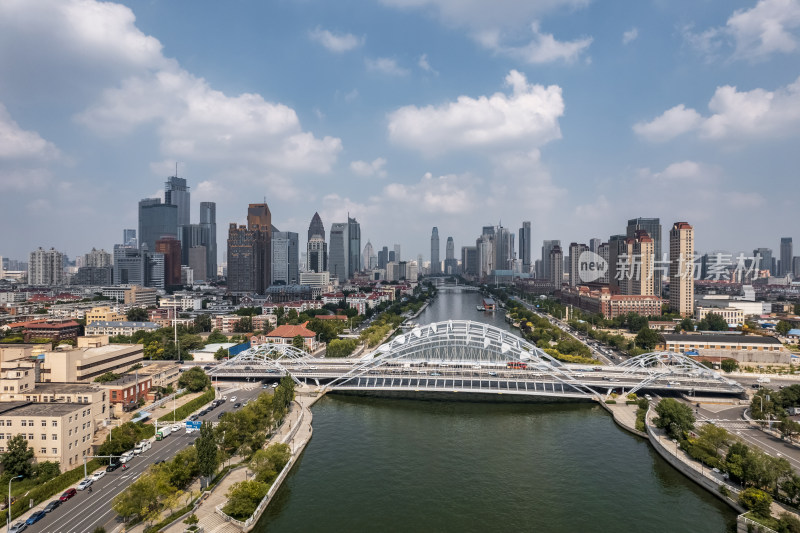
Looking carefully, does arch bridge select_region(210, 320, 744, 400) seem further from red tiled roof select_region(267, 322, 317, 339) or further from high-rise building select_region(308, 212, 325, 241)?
high-rise building select_region(308, 212, 325, 241)

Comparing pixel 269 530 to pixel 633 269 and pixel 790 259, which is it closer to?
pixel 633 269

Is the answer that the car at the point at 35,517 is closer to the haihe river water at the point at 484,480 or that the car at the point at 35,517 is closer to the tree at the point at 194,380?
the haihe river water at the point at 484,480

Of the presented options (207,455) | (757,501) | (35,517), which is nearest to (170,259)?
(207,455)

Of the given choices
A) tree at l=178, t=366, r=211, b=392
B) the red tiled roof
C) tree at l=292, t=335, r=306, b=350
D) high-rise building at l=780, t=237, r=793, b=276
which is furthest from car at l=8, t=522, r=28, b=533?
high-rise building at l=780, t=237, r=793, b=276

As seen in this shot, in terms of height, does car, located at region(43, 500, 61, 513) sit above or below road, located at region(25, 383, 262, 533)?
above

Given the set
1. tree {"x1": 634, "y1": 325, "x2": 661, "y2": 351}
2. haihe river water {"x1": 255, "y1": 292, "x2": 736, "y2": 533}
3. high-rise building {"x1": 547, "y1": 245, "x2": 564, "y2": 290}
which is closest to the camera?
haihe river water {"x1": 255, "y1": 292, "x2": 736, "y2": 533}

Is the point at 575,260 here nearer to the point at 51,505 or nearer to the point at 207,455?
the point at 207,455
